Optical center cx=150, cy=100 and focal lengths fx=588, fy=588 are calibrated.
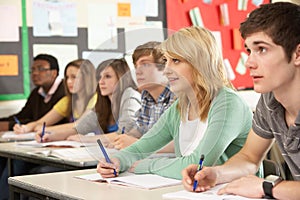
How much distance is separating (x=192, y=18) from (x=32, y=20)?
1.48 meters

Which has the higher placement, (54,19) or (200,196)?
(54,19)

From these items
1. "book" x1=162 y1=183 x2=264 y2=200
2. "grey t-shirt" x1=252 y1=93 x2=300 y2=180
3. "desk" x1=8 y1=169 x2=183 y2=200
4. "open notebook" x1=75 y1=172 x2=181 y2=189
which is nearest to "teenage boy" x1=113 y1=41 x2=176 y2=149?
"open notebook" x1=75 y1=172 x2=181 y2=189

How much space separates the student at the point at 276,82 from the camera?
5.82 feet

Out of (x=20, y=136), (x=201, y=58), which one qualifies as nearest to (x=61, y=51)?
(x=20, y=136)

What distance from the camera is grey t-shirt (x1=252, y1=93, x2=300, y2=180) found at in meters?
1.86

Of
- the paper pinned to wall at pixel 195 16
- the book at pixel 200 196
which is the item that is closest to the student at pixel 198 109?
the book at pixel 200 196

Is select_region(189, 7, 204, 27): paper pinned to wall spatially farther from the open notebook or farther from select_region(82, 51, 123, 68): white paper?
the open notebook

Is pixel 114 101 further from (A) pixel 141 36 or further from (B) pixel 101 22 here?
(B) pixel 101 22

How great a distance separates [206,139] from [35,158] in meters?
1.25

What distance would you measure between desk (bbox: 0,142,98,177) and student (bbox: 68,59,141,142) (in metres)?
0.35

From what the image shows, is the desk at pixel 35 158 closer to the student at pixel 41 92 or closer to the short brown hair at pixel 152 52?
the short brown hair at pixel 152 52

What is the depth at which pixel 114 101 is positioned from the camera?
238cm

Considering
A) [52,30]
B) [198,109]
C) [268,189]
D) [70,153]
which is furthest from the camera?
[52,30]

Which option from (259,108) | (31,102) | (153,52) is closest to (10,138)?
(31,102)
